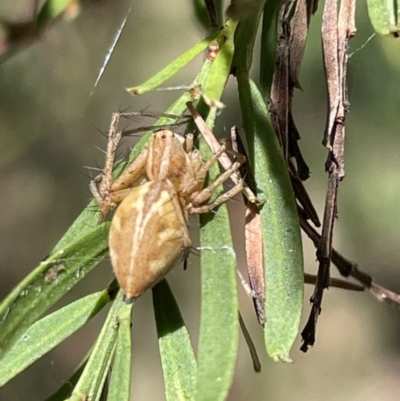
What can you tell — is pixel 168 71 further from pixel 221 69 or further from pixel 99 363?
pixel 99 363

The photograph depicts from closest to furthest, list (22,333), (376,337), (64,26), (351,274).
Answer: (22,333)
(351,274)
(64,26)
(376,337)

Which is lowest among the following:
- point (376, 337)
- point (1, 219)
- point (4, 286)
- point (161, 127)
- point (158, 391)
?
point (376, 337)

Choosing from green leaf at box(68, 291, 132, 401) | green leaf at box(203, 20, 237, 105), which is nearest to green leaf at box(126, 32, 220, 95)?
green leaf at box(203, 20, 237, 105)

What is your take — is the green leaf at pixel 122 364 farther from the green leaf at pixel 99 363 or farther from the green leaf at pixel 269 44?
the green leaf at pixel 269 44

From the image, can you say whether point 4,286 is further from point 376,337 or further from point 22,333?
point 22,333

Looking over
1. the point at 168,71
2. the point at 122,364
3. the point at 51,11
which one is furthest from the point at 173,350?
the point at 51,11

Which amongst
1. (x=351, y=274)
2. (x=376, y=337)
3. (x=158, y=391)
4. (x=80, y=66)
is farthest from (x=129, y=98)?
(x=351, y=274)

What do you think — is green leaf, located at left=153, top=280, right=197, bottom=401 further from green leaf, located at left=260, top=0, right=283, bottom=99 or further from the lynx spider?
green leaf, located at left=260, top=0, right=283, bottom=99
